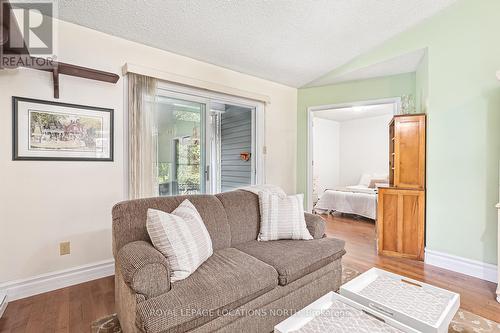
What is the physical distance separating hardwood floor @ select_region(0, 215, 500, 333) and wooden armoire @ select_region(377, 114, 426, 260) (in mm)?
192

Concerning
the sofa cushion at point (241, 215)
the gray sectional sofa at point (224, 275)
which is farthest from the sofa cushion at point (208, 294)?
the sofa cushion at point (241, 215)

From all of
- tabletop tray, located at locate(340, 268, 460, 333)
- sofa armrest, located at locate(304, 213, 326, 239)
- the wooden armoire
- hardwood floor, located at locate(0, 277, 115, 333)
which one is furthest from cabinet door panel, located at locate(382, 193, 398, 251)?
hardwood floor, located at locate(0, 277, 115, 333)

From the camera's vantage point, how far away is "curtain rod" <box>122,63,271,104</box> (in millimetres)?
2631

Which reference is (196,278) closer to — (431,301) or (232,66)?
(431,301)

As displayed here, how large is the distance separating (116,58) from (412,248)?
3970 mm

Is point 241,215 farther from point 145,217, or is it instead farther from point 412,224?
point 412,224

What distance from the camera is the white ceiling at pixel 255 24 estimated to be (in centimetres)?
229

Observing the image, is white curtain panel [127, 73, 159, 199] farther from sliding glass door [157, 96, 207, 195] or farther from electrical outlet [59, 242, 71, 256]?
electrical outlet [59, 242, 71, 256]

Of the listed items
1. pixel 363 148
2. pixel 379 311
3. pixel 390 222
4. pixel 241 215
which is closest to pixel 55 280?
pixel 241 215

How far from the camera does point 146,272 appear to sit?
4.27ft

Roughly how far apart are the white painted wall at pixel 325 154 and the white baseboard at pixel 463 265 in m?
4.49

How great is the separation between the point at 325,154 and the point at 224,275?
22.0 ft

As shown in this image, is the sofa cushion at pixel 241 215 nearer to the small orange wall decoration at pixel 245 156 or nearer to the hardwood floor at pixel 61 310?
the hardwood floor at pixel 61 310

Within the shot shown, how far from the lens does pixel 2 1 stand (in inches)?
52.2
